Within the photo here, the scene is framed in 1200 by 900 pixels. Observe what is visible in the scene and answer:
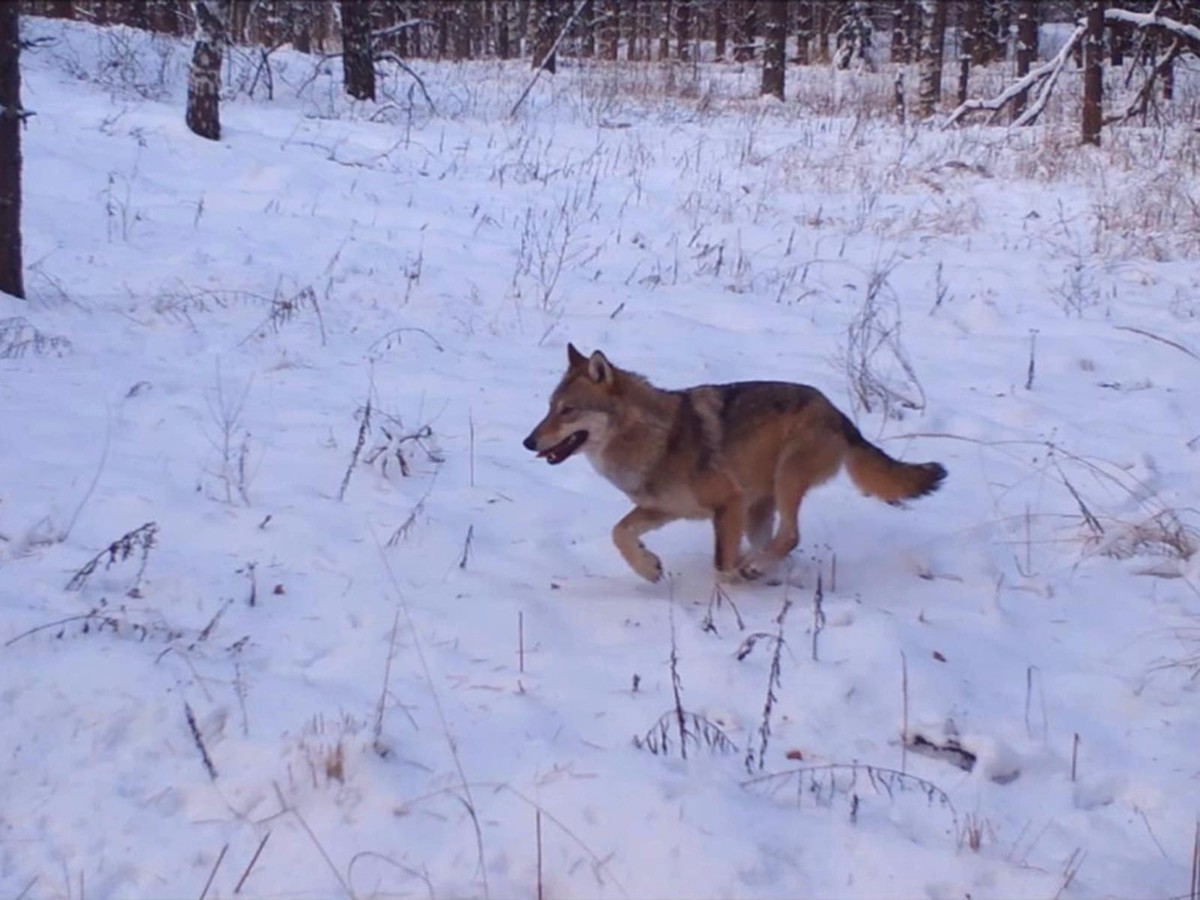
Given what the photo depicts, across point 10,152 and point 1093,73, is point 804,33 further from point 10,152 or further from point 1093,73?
point 10,152

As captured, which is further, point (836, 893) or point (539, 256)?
point (539, 256)

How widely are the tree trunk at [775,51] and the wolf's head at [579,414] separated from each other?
19647 millimetres

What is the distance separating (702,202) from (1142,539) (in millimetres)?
7490

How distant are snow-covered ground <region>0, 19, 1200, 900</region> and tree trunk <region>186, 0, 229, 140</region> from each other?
5.68 feet

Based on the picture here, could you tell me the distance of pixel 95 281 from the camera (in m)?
8.85

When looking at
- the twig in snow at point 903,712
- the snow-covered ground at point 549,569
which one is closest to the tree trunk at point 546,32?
the snow-covered ground at point 549,569

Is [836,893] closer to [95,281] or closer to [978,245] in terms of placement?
[95,281]

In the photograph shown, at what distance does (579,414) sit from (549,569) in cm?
68

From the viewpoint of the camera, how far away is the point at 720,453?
5.44 m

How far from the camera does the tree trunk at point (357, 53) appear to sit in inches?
702

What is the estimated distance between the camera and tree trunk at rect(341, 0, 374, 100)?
17.8 m

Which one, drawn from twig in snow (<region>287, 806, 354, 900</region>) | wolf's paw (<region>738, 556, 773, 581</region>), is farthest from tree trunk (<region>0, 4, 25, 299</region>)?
twig in snow (<region>287, 806, 354, 900</region>)

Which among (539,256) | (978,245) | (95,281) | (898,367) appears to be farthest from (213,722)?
(978,245)

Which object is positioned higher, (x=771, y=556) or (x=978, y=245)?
(x=978, y=245)
